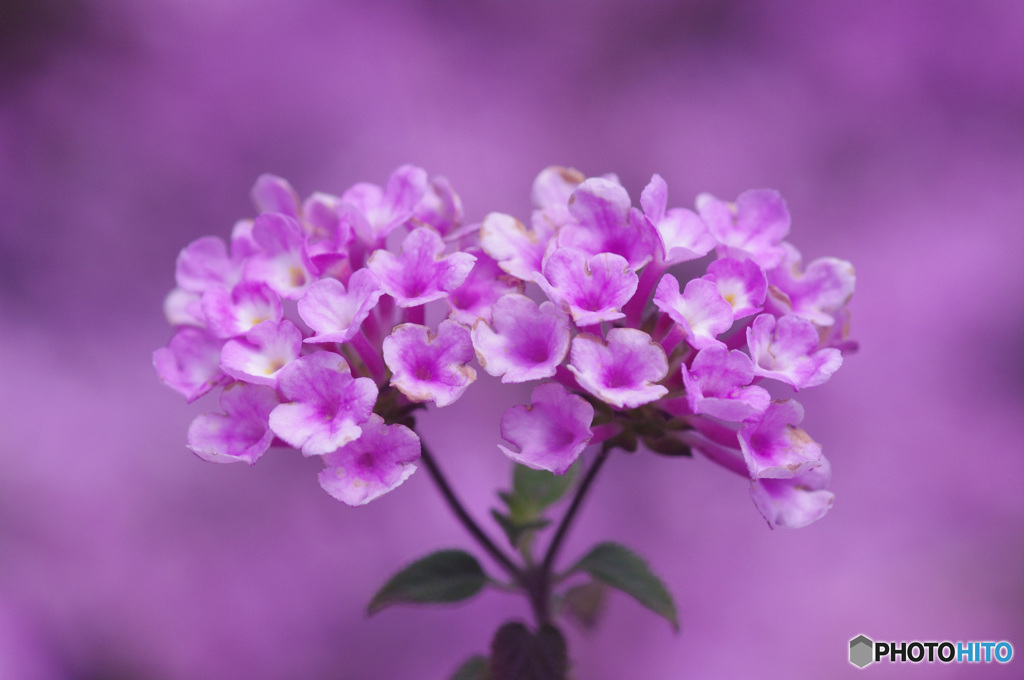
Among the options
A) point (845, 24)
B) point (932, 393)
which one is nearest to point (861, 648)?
point (932, 393)

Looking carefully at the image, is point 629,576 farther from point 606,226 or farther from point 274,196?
point 274,196

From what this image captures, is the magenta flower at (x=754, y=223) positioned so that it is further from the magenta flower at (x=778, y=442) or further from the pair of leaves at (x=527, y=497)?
the pair of leaves at (x=527, y=497)

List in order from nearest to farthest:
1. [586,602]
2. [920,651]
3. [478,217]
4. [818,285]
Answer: [818,285] < [586,602] < [920,651] < [478,217]

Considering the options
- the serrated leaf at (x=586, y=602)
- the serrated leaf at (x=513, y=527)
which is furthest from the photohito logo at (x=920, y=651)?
the serrated leaf at (x=513, y=527)

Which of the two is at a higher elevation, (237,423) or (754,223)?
(754,223)

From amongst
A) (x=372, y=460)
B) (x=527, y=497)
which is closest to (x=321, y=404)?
(x=372, y=460)

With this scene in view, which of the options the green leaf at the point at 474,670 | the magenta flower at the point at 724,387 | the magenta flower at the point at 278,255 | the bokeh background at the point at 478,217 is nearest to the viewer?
the magenta flower at the point at 724,387

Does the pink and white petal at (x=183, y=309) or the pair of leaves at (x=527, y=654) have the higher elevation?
the pink and white petal at (x=183, y=309)
